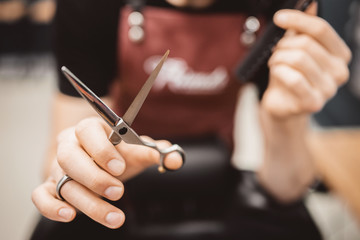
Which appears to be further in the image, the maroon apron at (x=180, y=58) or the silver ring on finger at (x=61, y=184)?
the maroon apron at (x=180, y=58)

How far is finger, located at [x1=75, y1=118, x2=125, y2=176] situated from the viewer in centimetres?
25

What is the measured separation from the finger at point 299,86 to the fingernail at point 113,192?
9.5 inches

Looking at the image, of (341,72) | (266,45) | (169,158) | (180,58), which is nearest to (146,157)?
(169,158)

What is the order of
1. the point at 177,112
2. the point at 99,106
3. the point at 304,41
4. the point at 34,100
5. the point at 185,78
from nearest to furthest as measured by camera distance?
the point at 99,106 → the point at 304,41 → the point at 185,78 → the point at 177,112 → the point at 34,100

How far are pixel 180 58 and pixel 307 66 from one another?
33 centimetres

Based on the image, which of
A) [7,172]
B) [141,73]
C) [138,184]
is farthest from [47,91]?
[138,184]

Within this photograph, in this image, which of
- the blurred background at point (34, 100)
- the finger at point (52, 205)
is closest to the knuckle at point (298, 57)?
the finger at point (52, 205)

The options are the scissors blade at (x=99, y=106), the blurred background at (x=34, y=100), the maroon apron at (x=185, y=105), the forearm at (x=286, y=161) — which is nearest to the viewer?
the scissors blade at (x=99, y=106)

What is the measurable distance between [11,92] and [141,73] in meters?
1.43

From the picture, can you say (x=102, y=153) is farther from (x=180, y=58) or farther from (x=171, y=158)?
(x=180, y=58)

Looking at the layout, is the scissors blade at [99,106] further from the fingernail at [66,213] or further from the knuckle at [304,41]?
the knuckle at [304,41]

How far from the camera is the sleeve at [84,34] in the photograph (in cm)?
56

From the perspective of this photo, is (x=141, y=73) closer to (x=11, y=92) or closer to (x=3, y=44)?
(x=11, y=92)

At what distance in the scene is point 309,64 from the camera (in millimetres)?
383
